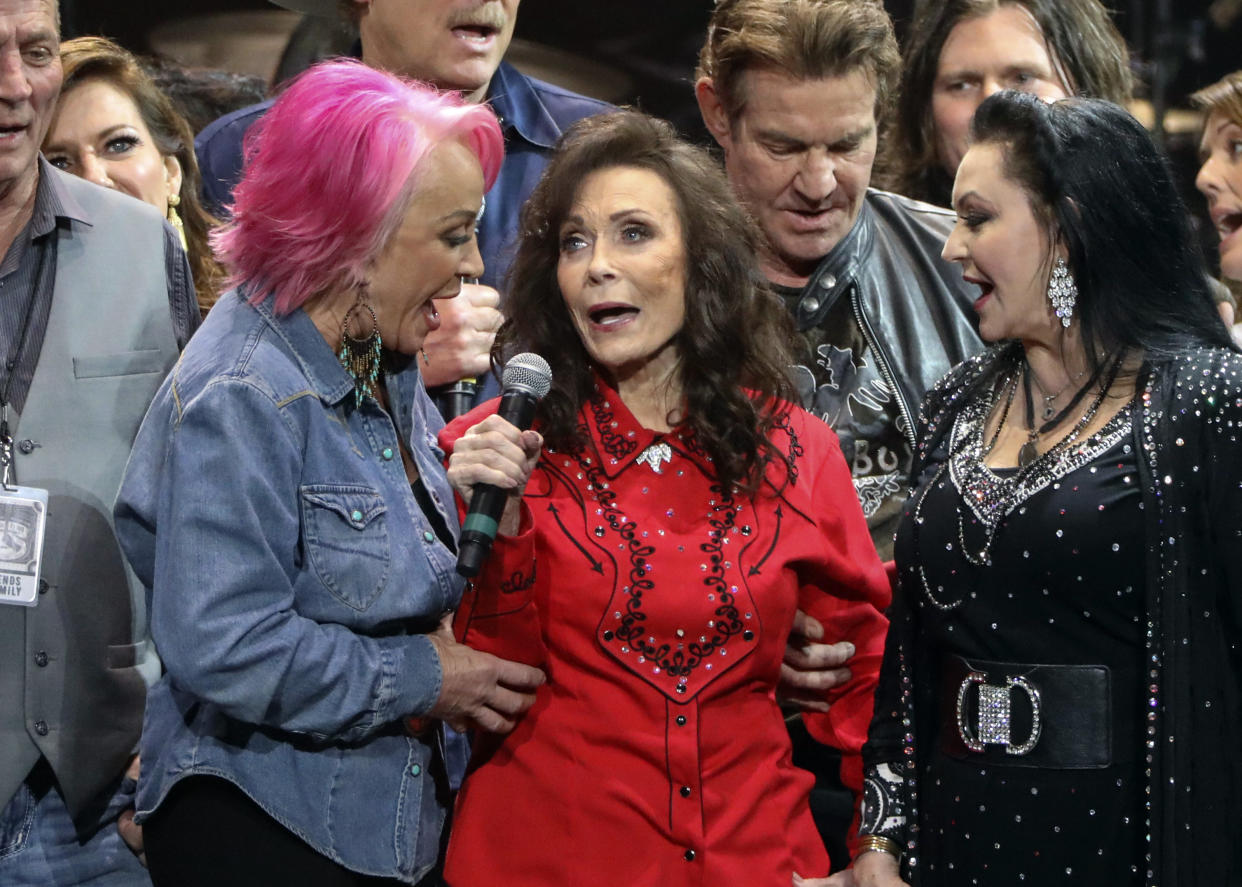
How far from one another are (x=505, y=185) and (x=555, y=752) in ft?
4.17

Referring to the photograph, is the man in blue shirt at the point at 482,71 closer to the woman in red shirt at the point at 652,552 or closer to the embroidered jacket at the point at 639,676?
the woman in red shirt at the point at 652,552

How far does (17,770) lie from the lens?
88.5 inches

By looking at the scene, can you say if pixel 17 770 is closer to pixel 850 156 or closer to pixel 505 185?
pixel 505 185

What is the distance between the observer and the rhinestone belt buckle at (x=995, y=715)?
6.59 feet

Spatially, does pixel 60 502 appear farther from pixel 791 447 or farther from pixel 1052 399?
pixel 1052 399

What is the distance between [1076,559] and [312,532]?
100cm

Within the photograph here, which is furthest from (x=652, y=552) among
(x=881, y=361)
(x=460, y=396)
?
(x=881, y=361)

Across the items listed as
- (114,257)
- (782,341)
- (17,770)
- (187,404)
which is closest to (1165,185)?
(782,341)

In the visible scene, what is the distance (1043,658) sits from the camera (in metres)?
2.01

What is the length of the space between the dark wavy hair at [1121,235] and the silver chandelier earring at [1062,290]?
0.03 feet

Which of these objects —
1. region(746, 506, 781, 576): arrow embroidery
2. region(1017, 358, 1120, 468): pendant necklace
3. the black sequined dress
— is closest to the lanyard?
region(746, 506, 781, 576): arrow embroidery

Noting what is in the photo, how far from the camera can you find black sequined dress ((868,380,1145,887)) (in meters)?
1.98

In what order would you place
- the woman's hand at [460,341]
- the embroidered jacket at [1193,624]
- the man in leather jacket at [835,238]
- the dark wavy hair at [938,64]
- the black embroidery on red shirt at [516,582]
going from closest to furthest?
the embroidered jacket at [1193,624] < the black embroidery on red shirt at [516,582] < the woman's hand at [460,341] < the man in leather jacket at [835,238] < the dark wavy hair at [938,64]

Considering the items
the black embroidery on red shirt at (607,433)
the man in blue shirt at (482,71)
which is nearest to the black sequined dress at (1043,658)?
the black embroidery on red shirt at (607,433)
